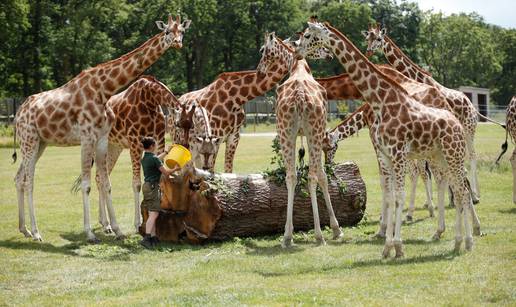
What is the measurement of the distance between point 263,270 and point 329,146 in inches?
195

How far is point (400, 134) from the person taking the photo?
35.1 feet

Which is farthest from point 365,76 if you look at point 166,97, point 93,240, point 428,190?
point 93,240

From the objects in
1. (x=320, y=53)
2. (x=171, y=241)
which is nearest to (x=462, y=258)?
(x=171, y=241)

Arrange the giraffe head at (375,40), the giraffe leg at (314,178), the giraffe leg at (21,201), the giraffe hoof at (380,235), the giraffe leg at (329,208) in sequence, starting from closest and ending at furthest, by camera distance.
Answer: the giraffe leg at (314,178) < the giraffe leg at (329,208) < the giraffe hoof at (380,235) < the giraffe leg at (21,201) < the giraffe head at (375,40)

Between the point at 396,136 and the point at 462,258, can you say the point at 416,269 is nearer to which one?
the point at 462,258

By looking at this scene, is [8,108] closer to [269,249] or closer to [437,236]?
[269,249]

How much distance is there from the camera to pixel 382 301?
824 cm

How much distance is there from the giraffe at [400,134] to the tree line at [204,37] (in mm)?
42739

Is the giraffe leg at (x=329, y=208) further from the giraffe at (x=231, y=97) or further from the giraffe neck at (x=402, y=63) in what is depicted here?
the giraffe neck at (x=402, y=63)

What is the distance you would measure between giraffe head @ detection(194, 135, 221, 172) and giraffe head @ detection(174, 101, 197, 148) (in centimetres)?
51

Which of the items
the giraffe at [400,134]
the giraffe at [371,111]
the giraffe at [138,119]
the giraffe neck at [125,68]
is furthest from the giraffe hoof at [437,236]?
the giraffe neck at [125,68]

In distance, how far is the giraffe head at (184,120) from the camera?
43.1 feet

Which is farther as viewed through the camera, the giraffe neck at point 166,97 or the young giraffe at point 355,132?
the young giraffe at point 355,132

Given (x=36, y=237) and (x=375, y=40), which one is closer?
(x=36, y=237)
